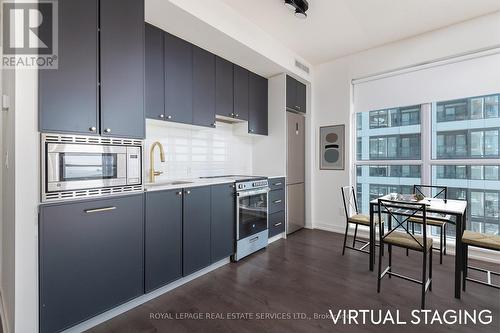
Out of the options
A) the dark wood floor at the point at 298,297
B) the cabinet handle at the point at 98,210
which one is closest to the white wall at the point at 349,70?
the dark wood floor at the point at 298,297

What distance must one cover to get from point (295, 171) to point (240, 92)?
162 centimetres

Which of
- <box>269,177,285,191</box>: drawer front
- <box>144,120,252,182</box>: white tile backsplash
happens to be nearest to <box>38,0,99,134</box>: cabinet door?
<box>144,120,252,182</box>: white tile backsplash

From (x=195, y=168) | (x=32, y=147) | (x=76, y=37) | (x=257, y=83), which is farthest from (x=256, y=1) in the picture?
(x=32, y=147)

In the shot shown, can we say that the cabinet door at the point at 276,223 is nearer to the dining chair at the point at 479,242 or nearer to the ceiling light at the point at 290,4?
the dining chair at the point at 479,242

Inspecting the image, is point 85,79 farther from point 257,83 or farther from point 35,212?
point 257,83

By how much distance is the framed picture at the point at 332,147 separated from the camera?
13.6 ft

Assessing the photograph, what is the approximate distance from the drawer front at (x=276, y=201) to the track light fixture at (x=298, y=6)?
229 centimetres

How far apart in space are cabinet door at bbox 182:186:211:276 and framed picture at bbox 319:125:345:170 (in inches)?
97.9

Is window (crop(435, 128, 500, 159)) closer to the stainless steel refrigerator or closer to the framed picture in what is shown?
the framed picture

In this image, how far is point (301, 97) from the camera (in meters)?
4.32

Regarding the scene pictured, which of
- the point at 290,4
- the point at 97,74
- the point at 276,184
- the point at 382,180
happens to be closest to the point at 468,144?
the point at 382,180

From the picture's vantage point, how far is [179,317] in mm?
1938

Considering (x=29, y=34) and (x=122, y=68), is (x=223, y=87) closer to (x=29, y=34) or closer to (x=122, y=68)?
(x=122, y=68)

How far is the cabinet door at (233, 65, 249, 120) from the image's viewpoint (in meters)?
3.46
